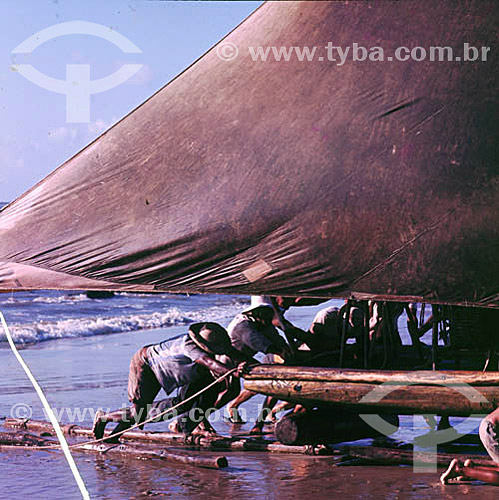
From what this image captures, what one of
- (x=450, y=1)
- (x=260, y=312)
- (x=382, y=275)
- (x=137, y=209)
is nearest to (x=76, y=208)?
(x=137, y=209)

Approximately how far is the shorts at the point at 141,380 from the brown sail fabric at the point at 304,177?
1393mm

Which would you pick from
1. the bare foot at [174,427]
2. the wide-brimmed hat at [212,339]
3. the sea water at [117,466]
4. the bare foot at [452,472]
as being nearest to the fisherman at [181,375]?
the wide-brimmed hat at [212,339]

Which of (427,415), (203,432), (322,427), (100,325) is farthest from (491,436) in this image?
(100,325)

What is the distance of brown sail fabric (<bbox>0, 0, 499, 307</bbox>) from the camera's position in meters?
7.07

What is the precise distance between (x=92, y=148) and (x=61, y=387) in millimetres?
5361

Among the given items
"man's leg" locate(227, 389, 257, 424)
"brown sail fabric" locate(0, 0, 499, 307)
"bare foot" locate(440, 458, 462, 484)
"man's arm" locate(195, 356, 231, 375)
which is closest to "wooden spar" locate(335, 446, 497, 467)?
"bare foot" locate(440, 458, 462, 484)

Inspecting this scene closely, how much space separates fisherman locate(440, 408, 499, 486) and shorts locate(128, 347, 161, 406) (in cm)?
263

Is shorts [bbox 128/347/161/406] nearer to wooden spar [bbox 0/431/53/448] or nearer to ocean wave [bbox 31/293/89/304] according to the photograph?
wooden spar [bbox 0/431/53/448]

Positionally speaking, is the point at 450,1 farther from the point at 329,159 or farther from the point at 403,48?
the point at 329,159

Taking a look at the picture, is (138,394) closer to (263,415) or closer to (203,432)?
(203,432)

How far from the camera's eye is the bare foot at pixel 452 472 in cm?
695

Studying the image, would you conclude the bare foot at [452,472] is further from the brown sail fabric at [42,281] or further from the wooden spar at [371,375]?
the brown sail fabric at [42,281]

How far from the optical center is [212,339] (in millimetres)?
8117

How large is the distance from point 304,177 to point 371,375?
1.47 m
